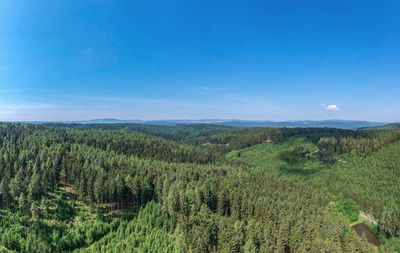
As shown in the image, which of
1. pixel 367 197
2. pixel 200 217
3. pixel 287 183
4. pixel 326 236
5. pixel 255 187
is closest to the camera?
pixel 326 236

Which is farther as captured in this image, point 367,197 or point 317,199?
point 367,197

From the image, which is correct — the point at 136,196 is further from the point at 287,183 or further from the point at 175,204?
the point at 287,183

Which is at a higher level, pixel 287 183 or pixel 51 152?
pixel 51 152

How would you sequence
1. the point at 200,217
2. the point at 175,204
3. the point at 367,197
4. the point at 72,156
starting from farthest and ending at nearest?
the point at 367,197, the point at 72,156, the point at 175,204, the point at 200,217

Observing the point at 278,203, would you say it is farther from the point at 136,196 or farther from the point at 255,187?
the point at 136,196

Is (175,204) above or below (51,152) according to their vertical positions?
below

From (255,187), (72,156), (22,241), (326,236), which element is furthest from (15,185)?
(326,236)

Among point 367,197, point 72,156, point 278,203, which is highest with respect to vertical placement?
point 72,156

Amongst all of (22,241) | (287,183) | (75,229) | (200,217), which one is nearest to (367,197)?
(287,183)

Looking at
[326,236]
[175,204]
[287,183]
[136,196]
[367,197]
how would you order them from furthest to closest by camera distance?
[367,197], [287,183], [136,196], [175,204], [326,236]
